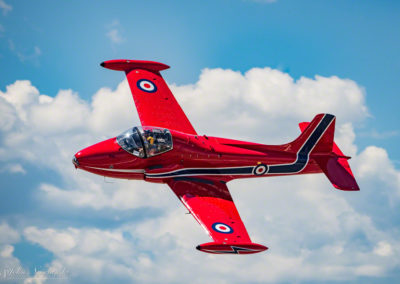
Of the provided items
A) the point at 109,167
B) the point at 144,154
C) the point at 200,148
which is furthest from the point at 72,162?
the point at 200,148

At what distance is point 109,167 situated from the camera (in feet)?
80.4

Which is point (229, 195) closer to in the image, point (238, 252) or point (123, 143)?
point (238, 252)

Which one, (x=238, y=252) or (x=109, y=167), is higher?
(x=109, y=167)

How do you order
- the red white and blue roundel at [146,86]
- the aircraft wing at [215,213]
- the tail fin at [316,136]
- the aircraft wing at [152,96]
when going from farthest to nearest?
the red white and blue roundel at [146,86] < the aircraft wing at [152,96] < the tail fin at [316,136] < the aircraft wing at [215,213]

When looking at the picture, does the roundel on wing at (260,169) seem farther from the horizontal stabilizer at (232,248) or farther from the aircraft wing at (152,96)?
the horizontal stabilizer at (232,248)

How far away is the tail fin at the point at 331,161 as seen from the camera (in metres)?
27.1

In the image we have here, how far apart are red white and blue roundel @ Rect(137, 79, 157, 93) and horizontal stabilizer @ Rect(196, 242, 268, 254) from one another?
1065cm

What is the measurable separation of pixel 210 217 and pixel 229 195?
2.29 m

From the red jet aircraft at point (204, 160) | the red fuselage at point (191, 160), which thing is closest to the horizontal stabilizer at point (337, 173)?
the red jet aircraft at point (204, 160)

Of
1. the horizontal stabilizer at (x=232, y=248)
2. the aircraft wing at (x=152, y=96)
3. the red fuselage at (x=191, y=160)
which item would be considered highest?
the aircraft wing at (x=152, y=96)

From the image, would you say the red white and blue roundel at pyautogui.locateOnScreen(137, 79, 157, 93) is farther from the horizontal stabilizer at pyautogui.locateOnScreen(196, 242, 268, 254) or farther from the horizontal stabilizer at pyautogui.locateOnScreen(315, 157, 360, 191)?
the horizontal stabilizer at pyautogui.locateOnScreen(196, 242, 268, 254)

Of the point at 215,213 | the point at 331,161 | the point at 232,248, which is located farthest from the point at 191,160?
the point at 331,161

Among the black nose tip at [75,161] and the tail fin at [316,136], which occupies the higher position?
the black nose tip at [75,161]

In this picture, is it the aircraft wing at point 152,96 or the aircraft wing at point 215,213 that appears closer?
the aircraft wing at point 215,213
